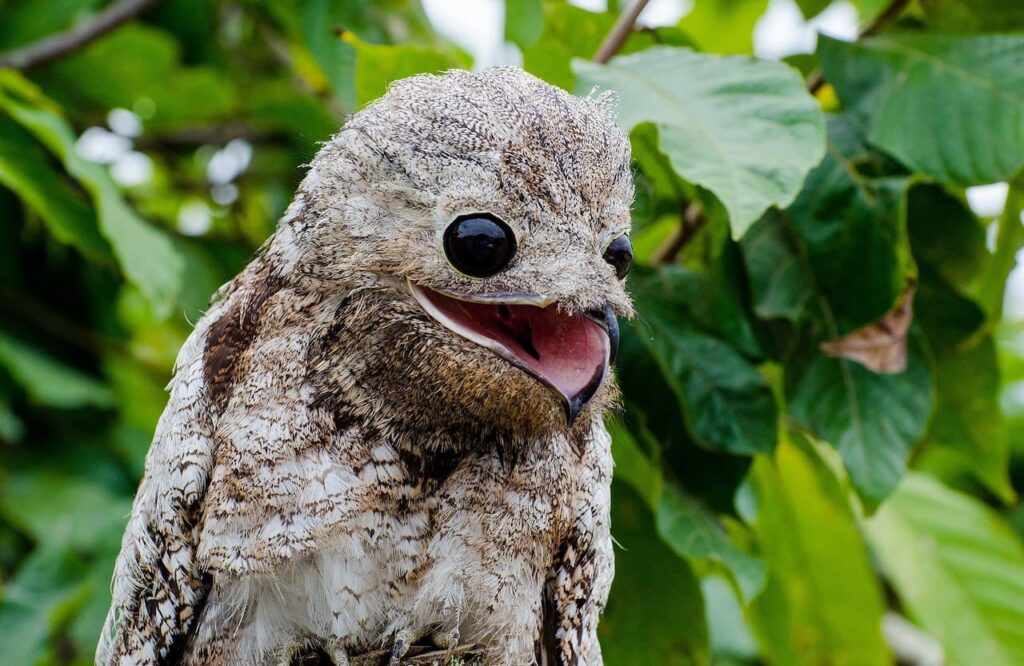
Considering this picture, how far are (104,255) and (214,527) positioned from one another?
1.99 metres

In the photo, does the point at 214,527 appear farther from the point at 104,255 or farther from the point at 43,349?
the point at 43,349

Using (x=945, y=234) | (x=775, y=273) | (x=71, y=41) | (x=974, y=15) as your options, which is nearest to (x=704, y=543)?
(x=775, y=273)

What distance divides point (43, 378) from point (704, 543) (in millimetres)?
2485

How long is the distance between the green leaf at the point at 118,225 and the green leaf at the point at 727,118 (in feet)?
4.36

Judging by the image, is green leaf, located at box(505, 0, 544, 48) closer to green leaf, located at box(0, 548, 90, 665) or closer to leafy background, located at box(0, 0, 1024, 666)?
leafy background, located at box(0, 0, 1024, 666)

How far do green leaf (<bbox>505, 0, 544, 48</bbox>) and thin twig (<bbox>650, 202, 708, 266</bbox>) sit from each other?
0.61 m

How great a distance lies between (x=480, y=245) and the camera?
1737 mm

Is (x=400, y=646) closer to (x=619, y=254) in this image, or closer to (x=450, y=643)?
(x=450, y=643)

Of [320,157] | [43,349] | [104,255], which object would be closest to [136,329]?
[43,349]

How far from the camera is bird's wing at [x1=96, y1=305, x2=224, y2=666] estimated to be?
2082 millimetres

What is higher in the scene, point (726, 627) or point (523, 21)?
point (523, 21)

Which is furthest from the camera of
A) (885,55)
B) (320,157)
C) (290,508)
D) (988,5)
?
(988,5)

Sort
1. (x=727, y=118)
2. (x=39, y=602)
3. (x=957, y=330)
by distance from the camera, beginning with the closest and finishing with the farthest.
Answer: (x=727, y=118) → (x=957, y=330) → (x=39, y=602)

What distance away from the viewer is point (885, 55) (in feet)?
10.2
